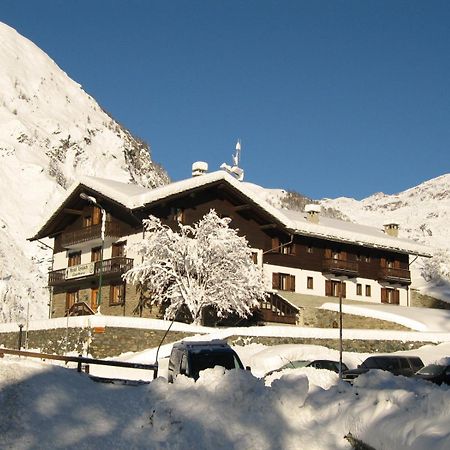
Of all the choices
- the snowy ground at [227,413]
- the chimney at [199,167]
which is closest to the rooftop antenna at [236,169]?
the chimney at [199,167]

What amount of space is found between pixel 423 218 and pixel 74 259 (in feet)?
375

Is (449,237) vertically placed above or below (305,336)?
above

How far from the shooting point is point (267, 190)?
16488cm

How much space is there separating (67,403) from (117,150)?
82538mm

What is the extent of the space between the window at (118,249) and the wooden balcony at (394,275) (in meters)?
21.6

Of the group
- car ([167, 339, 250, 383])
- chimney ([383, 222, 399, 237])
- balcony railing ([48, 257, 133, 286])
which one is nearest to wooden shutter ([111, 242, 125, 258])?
balcony railing ([48, 257, 133, 286])

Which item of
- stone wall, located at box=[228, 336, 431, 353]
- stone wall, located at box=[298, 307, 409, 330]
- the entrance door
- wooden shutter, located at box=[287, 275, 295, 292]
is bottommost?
stone wall, located at box=[228, 336, 431, 353]

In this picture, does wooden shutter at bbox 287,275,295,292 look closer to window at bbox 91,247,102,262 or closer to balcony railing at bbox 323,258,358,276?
balcony railing at bbox 323,258,358,276

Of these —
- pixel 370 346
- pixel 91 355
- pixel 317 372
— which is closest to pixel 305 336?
pixel 370 346

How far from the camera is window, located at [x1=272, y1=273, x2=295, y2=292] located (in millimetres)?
51312

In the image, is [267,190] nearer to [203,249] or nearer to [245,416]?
[203,249]

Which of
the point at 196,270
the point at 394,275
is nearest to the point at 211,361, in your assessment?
the point at 196,270

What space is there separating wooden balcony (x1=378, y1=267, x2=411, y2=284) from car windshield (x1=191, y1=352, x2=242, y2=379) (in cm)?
3968

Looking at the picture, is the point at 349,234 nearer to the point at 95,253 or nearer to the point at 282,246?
the point at 282,246
